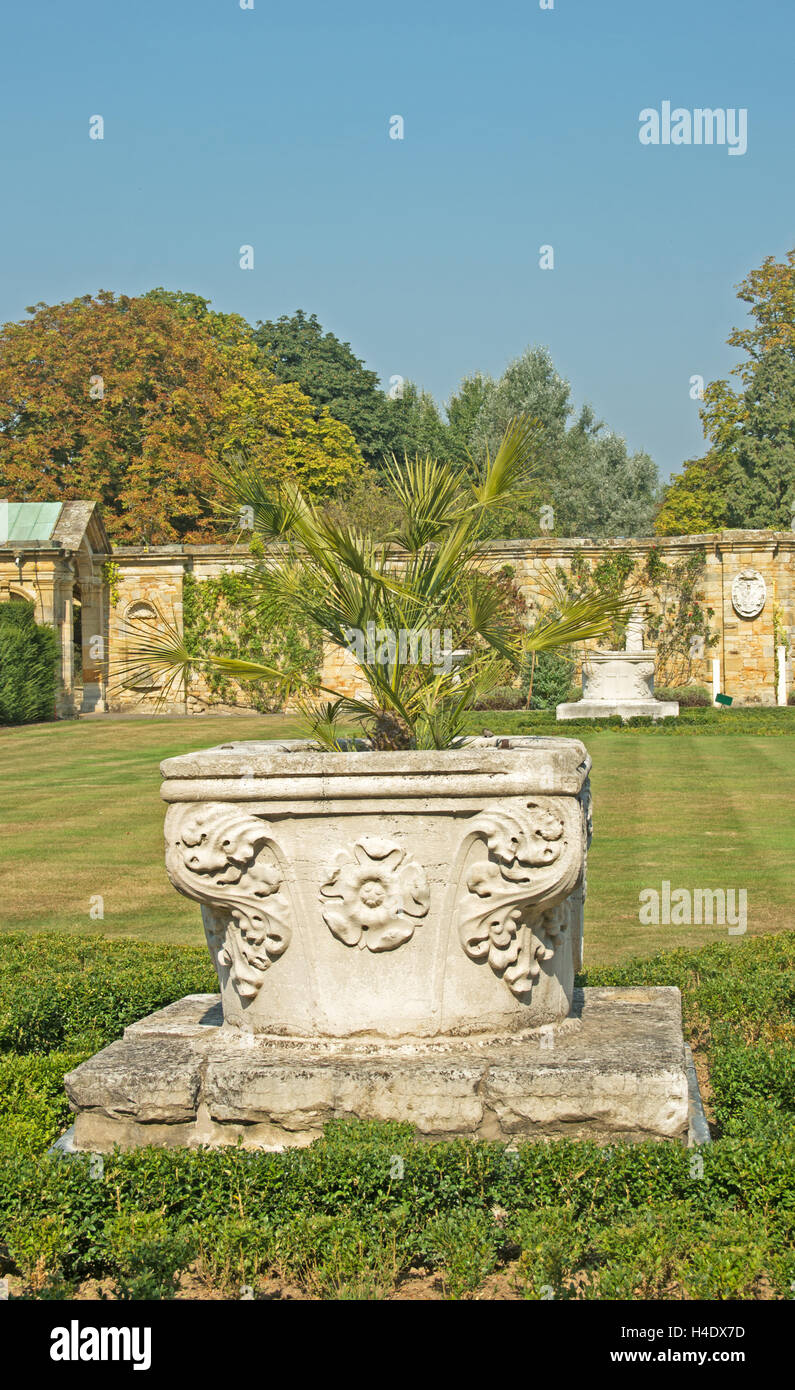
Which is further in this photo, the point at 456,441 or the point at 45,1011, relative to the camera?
the point at 456,441

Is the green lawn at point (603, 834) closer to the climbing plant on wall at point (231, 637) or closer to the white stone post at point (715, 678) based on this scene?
the climbing plant on wall at point (231, 637)

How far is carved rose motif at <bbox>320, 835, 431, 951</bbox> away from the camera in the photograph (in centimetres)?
411

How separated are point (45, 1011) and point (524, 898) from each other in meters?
2.41

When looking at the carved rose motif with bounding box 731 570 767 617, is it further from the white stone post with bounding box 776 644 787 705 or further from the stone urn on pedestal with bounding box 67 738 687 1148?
the stone urn on pedestal with bounding box 67 738 687 1148

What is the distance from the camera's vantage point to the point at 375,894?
4.12m

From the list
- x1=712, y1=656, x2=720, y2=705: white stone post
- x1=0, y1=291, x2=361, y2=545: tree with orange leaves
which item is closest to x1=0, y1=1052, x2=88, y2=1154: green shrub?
x1=712, y1=656, x2=720, y2=705: white stone post

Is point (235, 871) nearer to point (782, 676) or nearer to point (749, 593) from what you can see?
point (782, 676)

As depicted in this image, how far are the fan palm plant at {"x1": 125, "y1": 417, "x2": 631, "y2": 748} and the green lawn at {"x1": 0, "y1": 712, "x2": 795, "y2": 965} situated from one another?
17.0 inches

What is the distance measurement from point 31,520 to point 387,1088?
22417 mm

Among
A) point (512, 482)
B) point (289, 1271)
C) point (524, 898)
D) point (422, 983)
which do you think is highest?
point (512, 482)
